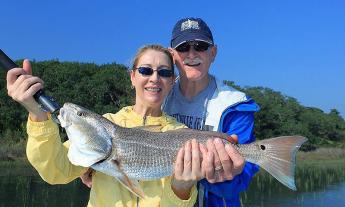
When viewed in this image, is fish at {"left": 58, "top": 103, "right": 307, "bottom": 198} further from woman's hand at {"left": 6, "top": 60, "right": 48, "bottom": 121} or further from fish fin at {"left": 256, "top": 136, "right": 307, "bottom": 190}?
woman's hand at {"left": 6, "top": 60, "right": 48, "bottom": 121}

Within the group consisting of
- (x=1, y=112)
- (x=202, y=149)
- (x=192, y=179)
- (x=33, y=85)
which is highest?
(x=1, y=112)

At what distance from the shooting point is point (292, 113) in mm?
83625

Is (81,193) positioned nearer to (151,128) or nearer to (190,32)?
(190,32)

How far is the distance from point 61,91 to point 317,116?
168 ft

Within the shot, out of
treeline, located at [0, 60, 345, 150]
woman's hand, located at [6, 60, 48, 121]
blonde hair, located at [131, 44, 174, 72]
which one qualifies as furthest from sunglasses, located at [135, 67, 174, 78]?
treeline, located at [0, 60, 345, 150]

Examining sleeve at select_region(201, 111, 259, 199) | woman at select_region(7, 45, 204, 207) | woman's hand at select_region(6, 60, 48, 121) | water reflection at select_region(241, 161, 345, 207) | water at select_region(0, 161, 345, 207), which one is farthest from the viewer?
water reflection at select_region(241, 161, 345, 207)

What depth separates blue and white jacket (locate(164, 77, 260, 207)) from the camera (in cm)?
508

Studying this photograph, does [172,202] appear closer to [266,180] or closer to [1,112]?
[266,180]

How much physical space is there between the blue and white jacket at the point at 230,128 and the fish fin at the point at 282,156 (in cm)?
51

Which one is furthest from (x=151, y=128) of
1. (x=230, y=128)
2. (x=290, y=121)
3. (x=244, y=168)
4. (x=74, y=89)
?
(x=290, y=121)

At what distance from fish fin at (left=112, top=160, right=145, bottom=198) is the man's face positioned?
65.7 inches

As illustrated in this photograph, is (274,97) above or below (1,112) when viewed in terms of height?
above

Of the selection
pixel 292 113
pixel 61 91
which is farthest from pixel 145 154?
pixel 292 113

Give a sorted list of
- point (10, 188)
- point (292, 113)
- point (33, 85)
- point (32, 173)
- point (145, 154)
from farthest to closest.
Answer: point (292, 113)
point (32, 173)
point (10, 188)
point (145, 154)
point (33, 85)
